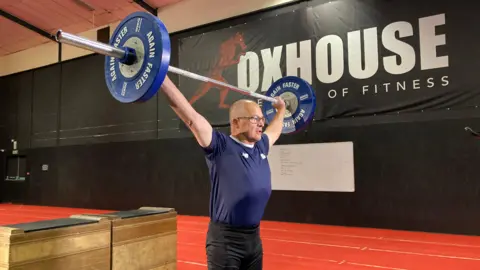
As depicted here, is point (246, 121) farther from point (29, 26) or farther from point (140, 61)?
point (29, 26)

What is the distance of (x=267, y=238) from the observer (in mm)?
4484

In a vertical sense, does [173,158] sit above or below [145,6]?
below

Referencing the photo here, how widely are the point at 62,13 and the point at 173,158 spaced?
360 cm

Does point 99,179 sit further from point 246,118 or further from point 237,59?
point 246,118

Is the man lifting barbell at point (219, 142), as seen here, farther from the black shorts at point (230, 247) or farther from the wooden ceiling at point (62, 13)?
the wooden ceiling at point (62, 13)

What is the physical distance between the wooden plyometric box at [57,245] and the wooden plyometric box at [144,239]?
0.07 meters

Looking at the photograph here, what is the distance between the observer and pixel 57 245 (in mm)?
2152

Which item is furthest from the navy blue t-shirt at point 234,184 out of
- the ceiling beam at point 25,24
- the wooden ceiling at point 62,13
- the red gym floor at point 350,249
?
the ceiling beam at point 25,24

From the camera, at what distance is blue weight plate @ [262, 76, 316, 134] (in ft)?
10.8

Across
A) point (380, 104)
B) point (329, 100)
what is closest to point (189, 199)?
point (329, 100)

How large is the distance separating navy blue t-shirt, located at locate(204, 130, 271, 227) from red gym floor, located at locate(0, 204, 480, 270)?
1865 mm

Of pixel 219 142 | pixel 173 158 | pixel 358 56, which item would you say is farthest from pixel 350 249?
pixel 173 158

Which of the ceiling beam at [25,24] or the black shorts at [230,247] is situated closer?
the black shorts at [230,247]

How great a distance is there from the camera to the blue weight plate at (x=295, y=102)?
A: 329 centimetres
